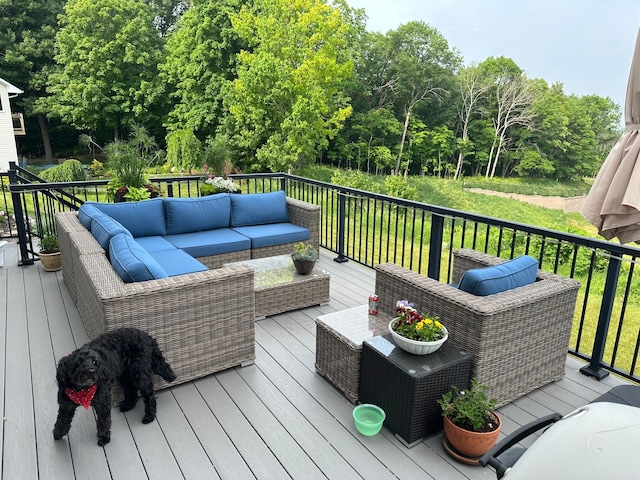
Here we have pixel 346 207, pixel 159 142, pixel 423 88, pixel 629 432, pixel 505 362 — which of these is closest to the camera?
pixel 629 432

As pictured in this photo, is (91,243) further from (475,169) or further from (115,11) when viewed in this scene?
(475,169)

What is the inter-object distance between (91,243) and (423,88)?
24471mm

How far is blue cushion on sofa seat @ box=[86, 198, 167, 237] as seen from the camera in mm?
4098

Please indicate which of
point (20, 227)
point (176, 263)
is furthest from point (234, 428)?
point (20, 227)

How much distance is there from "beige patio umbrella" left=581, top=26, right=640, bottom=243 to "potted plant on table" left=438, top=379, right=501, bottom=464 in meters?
0.96

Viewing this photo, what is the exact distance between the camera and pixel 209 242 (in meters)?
4.19

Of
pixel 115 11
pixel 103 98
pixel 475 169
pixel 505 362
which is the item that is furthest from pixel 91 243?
pixel 475 169

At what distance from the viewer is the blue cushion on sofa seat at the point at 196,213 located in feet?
14.5

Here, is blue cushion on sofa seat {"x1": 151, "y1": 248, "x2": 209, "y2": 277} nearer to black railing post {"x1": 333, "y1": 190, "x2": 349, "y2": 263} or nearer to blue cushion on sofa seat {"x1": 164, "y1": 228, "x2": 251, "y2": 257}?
blue cushion on sofa seat {"x1": 164, "y1": 228, "x2": 251, "y2": 257}

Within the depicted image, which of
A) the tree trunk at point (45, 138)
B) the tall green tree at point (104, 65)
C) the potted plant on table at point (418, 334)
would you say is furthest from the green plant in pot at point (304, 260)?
the tree trunk at point (45, 138)

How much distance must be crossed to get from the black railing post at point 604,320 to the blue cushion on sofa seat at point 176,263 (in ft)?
9.32

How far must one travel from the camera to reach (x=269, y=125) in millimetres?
17422

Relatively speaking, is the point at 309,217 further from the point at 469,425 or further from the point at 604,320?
the point at 469,425

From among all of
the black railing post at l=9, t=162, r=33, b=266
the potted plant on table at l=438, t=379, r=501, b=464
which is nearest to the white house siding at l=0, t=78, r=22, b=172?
the black railing post at l=9, t=162, r=33, b=266
